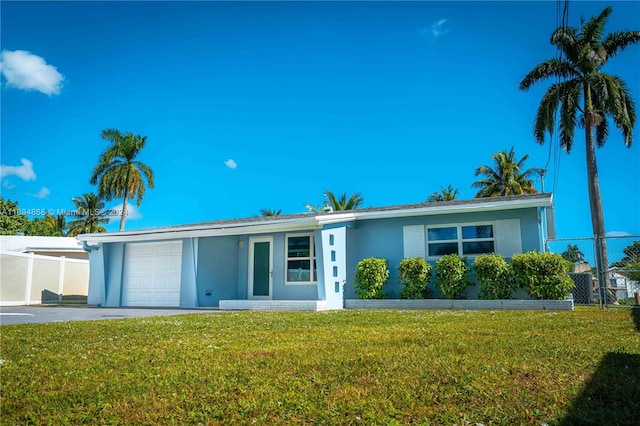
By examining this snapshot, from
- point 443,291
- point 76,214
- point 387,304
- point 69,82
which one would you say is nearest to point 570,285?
point 443,291

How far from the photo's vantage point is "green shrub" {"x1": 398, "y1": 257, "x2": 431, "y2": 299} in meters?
13.5

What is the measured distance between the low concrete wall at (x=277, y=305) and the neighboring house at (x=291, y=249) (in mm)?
35

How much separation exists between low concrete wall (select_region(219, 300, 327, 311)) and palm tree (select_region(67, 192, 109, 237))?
41279mm

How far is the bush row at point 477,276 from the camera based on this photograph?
11867 mm

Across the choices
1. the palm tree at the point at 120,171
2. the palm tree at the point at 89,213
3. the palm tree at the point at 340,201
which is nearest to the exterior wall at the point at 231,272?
the palm tree at the point at 120,171

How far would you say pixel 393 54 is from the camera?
67.3 ft

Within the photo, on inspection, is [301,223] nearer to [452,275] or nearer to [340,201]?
[452,275]

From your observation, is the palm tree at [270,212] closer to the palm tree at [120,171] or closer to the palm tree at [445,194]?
the palm tree at [120,171]

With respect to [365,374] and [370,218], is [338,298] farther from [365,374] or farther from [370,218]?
[365,374]

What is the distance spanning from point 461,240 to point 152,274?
1132cm

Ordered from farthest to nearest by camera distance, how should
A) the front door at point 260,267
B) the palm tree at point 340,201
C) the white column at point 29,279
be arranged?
the palm tree at point 340,201, the white column at point 29,279, the front door at point 260,267

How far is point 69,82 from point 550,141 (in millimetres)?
23046

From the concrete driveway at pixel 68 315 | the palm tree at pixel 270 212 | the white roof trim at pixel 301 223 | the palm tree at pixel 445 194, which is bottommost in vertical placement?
the concrete driveway at pixel 68 315

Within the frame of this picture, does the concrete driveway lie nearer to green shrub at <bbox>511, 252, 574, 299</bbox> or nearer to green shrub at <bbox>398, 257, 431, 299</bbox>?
green shrub at <bbox>398, 257, 431, 299</bbox>
